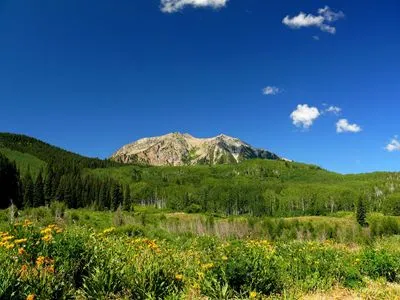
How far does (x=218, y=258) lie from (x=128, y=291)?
82.8 inches

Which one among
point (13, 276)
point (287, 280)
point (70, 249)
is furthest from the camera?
point (287, 280)

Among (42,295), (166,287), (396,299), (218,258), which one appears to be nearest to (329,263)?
(396,299)

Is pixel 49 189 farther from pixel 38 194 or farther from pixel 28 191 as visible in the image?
pixel 28 191

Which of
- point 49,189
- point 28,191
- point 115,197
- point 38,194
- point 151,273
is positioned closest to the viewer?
point 151,273

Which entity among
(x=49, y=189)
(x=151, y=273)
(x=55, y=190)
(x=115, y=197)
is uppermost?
(x=49, y=189)

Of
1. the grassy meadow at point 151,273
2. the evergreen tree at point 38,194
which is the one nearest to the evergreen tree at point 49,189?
the evergreen tree at point 38,194

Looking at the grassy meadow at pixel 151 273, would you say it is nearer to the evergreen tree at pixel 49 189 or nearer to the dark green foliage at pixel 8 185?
the dark green foliage at pixel 8 185

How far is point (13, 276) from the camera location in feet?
23.3

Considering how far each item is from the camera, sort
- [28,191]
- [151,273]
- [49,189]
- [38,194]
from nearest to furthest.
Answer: [151,273]
[28,191]
[38,194]
[49,189]

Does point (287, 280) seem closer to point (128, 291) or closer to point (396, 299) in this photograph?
point (396, 299)

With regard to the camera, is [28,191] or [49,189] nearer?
[28,191]

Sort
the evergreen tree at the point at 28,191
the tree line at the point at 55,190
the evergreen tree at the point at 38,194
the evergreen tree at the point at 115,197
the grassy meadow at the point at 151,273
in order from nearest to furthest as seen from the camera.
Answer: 1. the grassy meadow at the point at 151,273
2. the evergreen tree at the point at 28,191
3. the tree line at the point at 55,190
4. the evergreen tree at the point at 38,194
5. the evergreen tree at the point at 115,197

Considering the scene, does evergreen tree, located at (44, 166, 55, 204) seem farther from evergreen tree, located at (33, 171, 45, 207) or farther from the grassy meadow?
the grassy meadow

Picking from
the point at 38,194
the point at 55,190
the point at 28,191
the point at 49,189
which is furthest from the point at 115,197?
the point at 28,191
